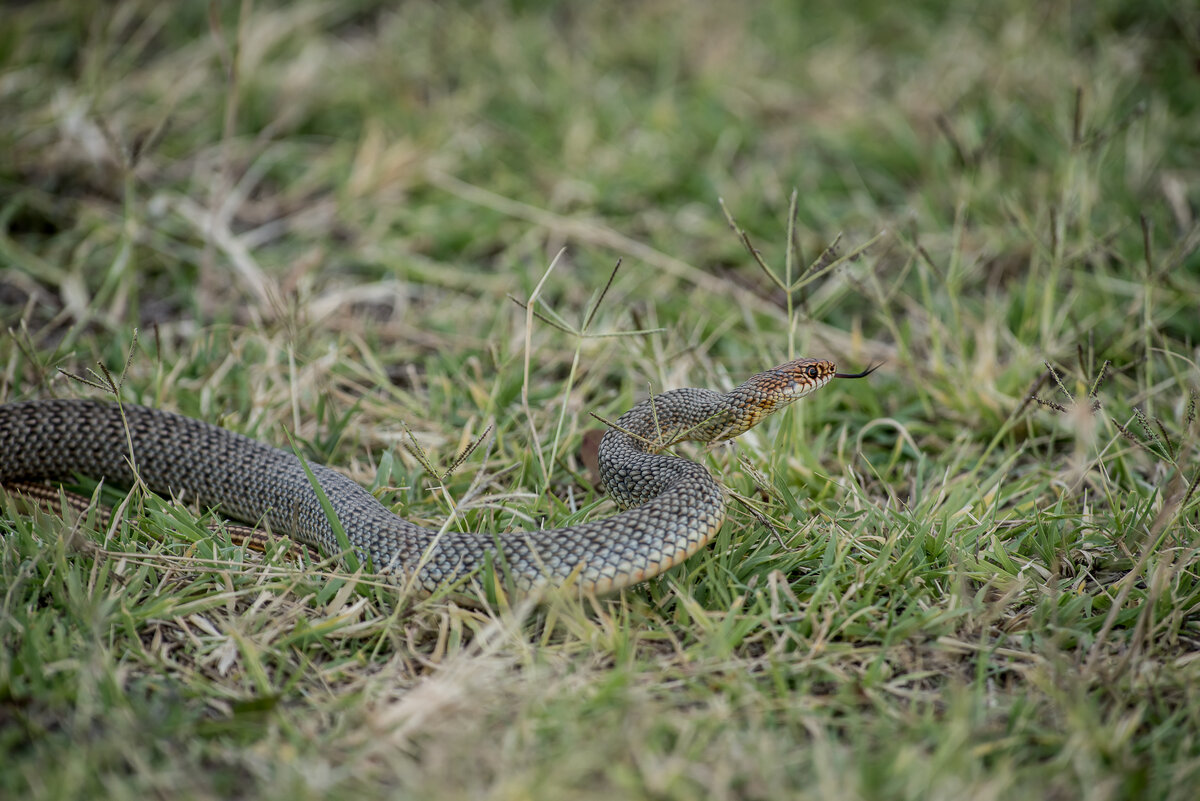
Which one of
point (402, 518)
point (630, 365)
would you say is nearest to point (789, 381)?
point (630, 365)

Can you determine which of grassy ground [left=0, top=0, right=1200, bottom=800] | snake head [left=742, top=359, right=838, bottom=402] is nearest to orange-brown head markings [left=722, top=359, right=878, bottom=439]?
snake head [left=742, top=359, right=838, bottom=402]

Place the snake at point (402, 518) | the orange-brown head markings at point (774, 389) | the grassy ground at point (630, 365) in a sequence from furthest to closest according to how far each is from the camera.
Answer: the orange-brown head markings at point (774, 389)
the snake at point (402, 518)
the grassy ground at point (630, 365)

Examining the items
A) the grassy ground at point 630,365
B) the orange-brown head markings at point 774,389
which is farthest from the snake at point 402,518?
the grassy ground at point 630,365

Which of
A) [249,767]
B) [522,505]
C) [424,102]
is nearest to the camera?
[249,767]

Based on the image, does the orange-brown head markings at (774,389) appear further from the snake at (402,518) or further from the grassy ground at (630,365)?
the grassy ground at (630,365)

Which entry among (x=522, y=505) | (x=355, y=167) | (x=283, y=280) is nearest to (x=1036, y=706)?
(x=522, y=505)

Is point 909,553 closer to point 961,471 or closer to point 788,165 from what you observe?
point 961,471

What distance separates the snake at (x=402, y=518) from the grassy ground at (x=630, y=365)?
168 millimetres

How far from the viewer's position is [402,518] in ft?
14.9

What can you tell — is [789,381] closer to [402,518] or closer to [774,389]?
[774,389]

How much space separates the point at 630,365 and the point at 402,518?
1799 mm

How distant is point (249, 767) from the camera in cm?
323

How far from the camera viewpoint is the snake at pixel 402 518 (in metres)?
3.98

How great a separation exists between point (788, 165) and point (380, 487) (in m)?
4.56
